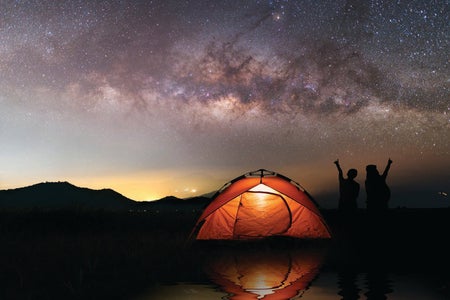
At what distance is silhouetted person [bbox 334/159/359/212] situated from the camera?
16.2m

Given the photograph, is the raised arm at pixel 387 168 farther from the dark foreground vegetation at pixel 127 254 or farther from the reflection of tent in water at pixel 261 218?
the reflection of tent in water at pixel 261 218

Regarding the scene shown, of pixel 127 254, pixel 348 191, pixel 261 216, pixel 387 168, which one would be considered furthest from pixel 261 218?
pixel 127 254

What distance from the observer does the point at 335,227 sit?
56.7 feet

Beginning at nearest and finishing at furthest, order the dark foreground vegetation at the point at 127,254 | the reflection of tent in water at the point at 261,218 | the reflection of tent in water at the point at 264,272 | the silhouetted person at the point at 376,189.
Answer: the reflection of tent in water at the point at 264,272 → the dark foreground vegetation at the point at 127,254 → the reflection of tent in water at the point at 261,218 → the silhouetted person at the point at 376,189

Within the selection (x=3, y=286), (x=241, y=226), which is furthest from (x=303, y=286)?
(x=241, y=226)

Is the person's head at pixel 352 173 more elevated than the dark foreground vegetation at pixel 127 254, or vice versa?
the person's head at pixel 352 173

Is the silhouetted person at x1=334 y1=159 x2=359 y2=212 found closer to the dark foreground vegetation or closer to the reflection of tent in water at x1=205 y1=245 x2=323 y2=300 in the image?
the dark foreground vegetation

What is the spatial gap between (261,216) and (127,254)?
20.2ft

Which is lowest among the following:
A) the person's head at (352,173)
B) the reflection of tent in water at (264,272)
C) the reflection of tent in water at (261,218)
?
the reflection of tent in water at (264,272)

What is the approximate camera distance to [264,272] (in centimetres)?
888

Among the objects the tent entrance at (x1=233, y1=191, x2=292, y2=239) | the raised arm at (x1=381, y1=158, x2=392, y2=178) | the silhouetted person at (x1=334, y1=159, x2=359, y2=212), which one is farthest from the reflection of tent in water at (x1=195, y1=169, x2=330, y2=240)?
the raised arm at (x1=381, y1=158, x2=392, y2=178)

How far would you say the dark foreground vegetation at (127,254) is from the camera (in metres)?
7.25

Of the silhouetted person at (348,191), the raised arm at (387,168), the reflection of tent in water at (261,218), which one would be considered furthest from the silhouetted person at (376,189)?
the reflection of tent in water at (261,218)

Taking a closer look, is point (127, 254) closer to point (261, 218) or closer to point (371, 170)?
A: point (261, 218)
